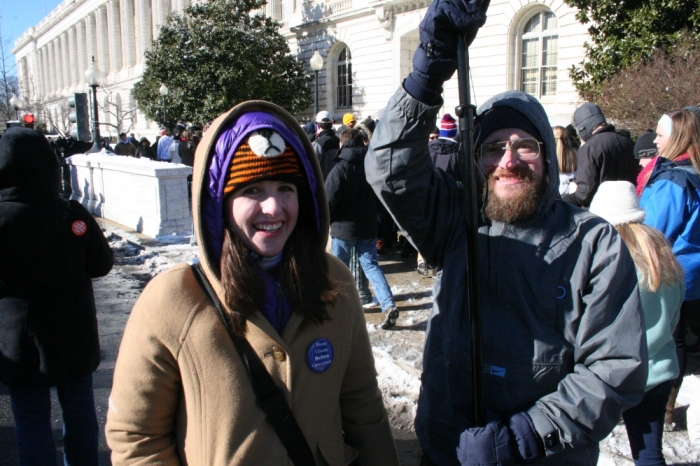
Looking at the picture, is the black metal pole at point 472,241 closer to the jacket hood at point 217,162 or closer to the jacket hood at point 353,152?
the jacket hood at point 217,162

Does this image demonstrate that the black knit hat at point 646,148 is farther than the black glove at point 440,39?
Yes

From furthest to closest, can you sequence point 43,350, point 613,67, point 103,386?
1. point 613,67
2. point 103,386
3. point 43,350

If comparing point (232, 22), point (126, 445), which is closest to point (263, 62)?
point (232, 22)

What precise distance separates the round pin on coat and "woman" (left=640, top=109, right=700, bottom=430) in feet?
9.10

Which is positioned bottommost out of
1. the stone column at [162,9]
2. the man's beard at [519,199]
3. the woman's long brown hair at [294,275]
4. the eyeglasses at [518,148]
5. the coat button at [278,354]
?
the coat button at [278,354]

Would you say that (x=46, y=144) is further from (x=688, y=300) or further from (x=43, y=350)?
(x=688, y=300)

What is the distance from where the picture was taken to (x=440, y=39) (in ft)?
5.27

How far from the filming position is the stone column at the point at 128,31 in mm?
→ 51812

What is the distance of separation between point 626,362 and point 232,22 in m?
29.4

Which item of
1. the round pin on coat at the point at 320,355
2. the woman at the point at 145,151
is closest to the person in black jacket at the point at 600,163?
the round pin on coat at the point at 320,355

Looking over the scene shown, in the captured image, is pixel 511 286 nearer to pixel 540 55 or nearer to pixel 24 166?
pixel 24 166

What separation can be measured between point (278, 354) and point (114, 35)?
206 feet

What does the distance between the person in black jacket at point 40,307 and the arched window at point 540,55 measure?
58.8ft

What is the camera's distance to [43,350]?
103 inches
